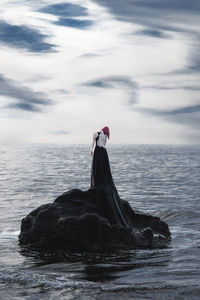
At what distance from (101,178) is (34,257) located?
3677mm

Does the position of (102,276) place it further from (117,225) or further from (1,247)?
(1,247)

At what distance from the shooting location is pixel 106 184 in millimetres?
16266

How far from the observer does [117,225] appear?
609 inches

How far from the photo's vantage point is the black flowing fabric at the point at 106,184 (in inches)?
631

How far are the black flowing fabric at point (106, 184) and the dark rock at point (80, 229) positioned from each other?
18cm

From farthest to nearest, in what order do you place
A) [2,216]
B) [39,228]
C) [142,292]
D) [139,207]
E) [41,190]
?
[41,190] < [139,207] < [2,216] < [39,228] < [142,292]

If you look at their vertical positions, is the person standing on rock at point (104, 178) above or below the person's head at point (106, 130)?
below

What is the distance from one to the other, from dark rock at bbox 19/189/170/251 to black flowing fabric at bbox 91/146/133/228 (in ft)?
0.59

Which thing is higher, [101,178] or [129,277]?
[101,178]

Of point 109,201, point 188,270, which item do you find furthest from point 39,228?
point 188,270

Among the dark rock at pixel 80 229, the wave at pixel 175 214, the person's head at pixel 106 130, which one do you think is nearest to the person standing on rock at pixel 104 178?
the person's head at pixel 106 130

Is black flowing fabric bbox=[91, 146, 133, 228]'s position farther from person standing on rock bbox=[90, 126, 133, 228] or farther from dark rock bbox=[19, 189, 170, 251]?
dark rock bbox=[19, 189, 170, 251]

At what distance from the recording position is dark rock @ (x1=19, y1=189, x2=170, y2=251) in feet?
50.1

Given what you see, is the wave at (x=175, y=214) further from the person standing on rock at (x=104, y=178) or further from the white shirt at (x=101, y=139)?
the white shirt at (x=101, y=139)
